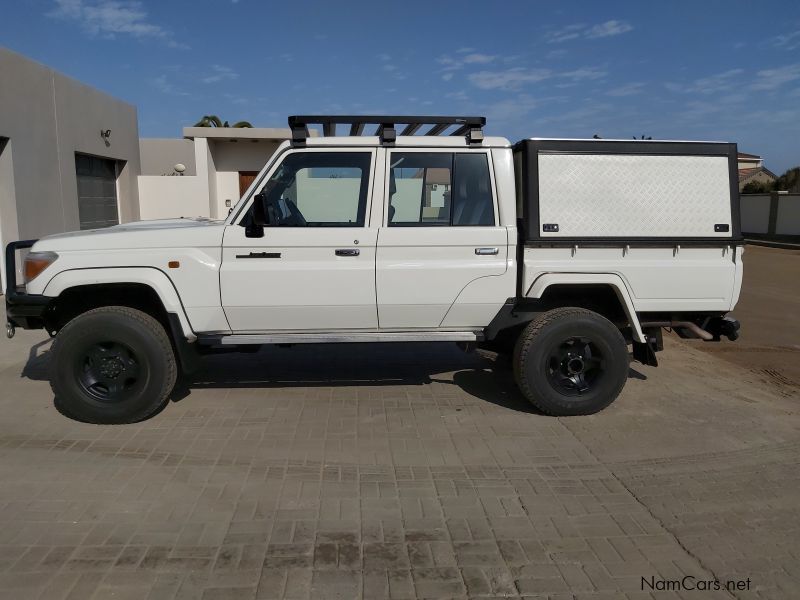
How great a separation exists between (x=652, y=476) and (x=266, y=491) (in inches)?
98.4

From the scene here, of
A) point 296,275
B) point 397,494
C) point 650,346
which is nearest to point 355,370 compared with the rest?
point 296,275

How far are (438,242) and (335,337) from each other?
3.65 ft

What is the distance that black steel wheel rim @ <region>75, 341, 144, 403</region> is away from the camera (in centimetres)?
492

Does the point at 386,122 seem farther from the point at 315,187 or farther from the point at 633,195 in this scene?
the point at 633,195

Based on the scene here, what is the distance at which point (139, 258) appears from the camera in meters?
4.78

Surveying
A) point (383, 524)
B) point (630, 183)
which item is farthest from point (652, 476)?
point (630, 183)

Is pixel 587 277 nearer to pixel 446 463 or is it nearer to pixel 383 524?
pixel 446 463

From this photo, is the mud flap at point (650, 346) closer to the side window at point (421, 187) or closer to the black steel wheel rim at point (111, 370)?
the side window at point (421, 187)

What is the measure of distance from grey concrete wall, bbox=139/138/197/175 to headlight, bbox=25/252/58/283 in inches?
968

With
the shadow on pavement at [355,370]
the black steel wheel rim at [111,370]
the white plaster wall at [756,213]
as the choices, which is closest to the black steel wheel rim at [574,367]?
the shadow on pavement at [355,370]

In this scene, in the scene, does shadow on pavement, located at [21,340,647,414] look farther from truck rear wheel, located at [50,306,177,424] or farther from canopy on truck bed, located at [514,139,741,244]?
canopy on truck bed, located at [514,139,741,244]

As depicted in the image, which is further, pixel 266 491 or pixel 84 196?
pixel 84 196

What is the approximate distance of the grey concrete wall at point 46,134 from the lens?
415 inches

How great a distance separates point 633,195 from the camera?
197 inches
